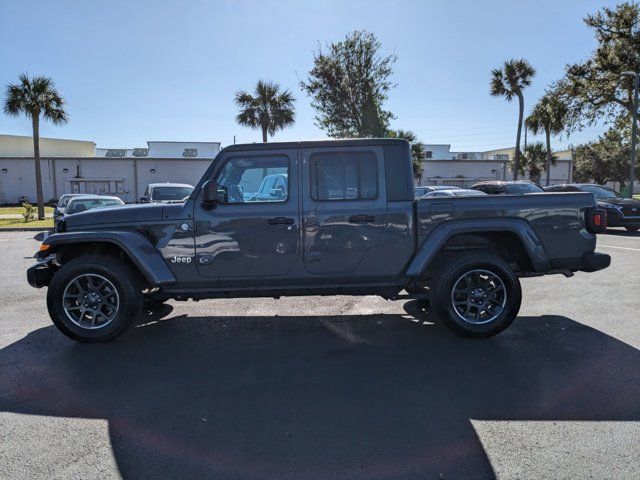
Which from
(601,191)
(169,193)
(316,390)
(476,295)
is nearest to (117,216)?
(316,390)

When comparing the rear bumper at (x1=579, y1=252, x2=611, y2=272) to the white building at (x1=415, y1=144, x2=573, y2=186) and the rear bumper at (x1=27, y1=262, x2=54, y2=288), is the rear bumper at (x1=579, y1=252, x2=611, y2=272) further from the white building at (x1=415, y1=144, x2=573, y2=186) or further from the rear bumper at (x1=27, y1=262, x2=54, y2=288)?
the white building at (x1=415, y1=144, x2=573, y2=186)

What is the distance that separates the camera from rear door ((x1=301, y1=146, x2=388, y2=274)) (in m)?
4.88

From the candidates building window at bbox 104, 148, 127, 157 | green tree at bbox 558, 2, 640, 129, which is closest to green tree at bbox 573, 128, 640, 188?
green tree at bbox 558, 2, 640, 129

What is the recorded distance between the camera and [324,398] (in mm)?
3643

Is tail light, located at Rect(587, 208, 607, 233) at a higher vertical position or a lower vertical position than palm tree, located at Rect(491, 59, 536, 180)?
lower

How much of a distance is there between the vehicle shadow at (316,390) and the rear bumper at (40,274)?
24.8 inches

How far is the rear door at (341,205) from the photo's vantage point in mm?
4879

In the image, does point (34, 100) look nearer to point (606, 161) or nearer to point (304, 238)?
point (304, 238)

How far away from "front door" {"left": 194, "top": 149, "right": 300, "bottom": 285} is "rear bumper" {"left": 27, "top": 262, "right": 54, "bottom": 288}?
1742mm

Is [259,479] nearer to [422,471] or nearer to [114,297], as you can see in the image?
[422,471]

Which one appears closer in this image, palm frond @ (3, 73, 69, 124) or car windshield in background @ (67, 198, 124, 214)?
car windshield in background @ (67, 198, 124, 214)

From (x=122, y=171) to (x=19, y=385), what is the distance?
4133cm

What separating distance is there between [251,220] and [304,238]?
0.58 meters

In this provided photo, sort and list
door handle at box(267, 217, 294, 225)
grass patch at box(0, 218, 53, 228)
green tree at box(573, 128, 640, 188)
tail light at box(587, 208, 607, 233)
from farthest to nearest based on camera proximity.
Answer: green tree at box(573, 128, 640, 188)
grass patch at box(0, 218, 53, 228)
tail light at box(587, 208, 607, 233)
door handle at box(267, 217, 294, 225)
